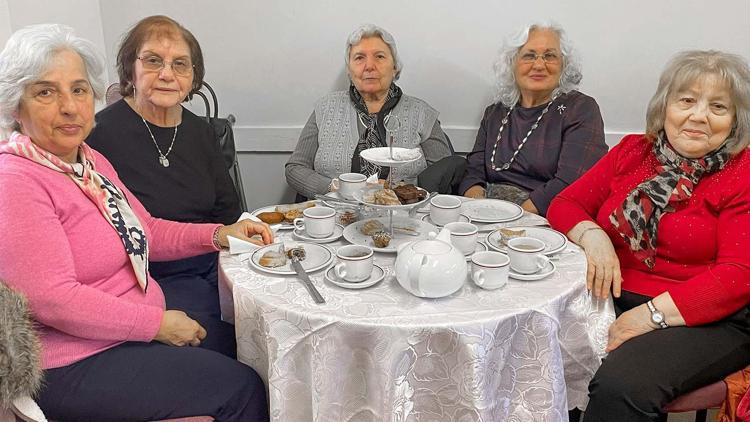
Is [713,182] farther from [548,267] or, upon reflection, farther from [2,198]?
[2,198]

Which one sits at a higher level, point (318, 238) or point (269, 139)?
point (318, 238)

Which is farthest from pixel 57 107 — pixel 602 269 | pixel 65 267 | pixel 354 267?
pixel 602 269

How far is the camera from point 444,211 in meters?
1.69

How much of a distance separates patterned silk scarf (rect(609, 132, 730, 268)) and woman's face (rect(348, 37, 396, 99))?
1236 millimetres

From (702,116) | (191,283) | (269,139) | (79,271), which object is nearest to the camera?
(79,271)

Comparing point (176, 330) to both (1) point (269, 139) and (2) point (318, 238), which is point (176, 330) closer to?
(2) point (318, 238)

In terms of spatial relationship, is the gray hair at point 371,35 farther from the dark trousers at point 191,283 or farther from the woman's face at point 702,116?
the woman's face at point 702,116

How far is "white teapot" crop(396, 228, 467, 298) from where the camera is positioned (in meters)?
1.27

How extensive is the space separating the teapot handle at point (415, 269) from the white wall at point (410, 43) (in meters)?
1.69

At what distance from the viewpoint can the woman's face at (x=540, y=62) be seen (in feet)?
7.97

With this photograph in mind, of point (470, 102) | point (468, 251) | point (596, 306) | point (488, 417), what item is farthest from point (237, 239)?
point (470, 102)

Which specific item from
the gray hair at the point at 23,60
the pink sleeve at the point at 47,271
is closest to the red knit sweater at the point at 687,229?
the pink sleeve at the point at 47,271

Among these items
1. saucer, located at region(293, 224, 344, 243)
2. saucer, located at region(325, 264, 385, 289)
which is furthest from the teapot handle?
saucer, located at region(293, 224, 344, 243)

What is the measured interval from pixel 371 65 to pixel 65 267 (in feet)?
5.22
